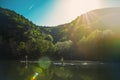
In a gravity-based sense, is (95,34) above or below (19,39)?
above

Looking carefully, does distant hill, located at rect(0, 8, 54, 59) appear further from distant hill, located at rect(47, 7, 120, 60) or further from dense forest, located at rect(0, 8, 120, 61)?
distant hill, located at rect(47, 7, 120, 60)

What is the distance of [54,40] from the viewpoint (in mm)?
136000

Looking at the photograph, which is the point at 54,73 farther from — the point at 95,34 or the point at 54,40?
the point at 54,40

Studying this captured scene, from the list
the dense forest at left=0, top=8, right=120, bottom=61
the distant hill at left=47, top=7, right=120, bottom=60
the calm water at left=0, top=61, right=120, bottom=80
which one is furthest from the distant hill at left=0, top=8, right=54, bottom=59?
the calm water at left=0, top=61, right=120, bottom=80

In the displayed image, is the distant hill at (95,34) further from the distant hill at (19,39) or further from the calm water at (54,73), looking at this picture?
Answer: the calm water at (54,73)

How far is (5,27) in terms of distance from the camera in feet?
385

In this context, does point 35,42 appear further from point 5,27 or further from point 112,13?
point 112,13

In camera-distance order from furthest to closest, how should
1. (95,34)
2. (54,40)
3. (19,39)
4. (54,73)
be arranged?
1. (54,40)
2. (95,34)
3. (19,39)
4. (54,73)

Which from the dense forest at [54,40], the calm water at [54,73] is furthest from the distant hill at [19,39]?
the calm water at [54,73]

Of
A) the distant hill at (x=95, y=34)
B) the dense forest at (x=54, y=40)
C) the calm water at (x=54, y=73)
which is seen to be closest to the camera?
the calm water at (x=54, y=73)

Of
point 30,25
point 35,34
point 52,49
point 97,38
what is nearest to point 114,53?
point 97,38

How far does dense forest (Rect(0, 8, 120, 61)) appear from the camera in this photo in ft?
337

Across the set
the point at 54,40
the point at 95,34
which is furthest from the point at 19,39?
the point at 95,34

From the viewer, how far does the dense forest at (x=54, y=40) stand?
337ft
